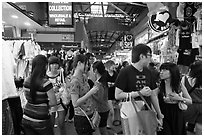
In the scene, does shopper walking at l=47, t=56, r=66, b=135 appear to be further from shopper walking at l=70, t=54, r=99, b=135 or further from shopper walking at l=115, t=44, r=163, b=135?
shopper walking at l=115, t=44, r=163, b=135

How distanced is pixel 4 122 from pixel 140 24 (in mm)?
9704

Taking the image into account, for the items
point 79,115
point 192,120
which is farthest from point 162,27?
point 79,115

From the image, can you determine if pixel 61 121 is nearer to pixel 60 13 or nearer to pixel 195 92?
pixel 195 92

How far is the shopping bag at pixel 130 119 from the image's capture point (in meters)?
2.29

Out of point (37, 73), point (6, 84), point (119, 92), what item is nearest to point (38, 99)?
point (37, 73)

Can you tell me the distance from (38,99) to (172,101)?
155 centimetres

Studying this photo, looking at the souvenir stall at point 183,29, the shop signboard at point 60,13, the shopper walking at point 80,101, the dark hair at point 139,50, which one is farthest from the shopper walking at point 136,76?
the shop signboard at point 60,13

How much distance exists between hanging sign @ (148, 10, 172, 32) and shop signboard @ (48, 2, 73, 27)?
8.83 feet

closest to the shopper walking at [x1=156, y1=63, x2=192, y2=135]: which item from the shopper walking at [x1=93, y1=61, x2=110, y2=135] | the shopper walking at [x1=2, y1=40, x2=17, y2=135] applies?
the shopper walking at [x1=93, y1=61, x2=110, y2=135]

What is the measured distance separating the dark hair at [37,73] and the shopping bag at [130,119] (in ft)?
2.78

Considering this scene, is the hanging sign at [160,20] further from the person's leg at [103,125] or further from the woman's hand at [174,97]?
the person's leg at [103,125]

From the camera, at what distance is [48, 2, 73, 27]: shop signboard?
644cm

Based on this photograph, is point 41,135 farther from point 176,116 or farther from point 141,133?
point 176,116

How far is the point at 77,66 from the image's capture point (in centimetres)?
275
